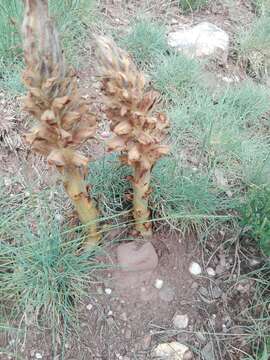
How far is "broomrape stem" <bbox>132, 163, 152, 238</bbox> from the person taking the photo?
1566mm

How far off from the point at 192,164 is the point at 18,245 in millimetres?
948

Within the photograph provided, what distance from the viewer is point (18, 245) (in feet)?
5.89

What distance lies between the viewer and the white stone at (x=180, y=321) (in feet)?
5.75

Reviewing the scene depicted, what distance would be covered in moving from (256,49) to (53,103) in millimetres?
2196

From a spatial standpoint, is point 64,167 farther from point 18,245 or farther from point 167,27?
point 167,27

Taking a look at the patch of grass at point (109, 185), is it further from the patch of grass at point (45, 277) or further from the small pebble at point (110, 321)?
the small pebble at point (110, 321)

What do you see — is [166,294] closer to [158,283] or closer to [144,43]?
[158,283]

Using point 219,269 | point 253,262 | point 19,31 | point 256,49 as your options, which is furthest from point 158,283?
point 256,49

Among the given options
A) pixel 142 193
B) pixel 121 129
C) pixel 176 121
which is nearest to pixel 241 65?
pixel 176 121

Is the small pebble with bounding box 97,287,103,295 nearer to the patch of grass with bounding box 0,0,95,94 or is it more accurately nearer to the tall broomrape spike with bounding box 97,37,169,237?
the tall broomrape spike with bounding box 97,37,169,237

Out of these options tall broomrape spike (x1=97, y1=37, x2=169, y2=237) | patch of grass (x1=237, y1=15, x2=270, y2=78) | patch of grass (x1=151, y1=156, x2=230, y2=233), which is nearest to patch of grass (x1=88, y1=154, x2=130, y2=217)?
patch of grass (x1=151, y1=156, x2=230, y2=233)

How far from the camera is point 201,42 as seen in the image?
2902 millimetres

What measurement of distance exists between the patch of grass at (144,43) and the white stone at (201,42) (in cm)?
17

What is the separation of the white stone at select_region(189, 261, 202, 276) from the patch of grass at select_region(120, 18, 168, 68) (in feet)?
4.46
